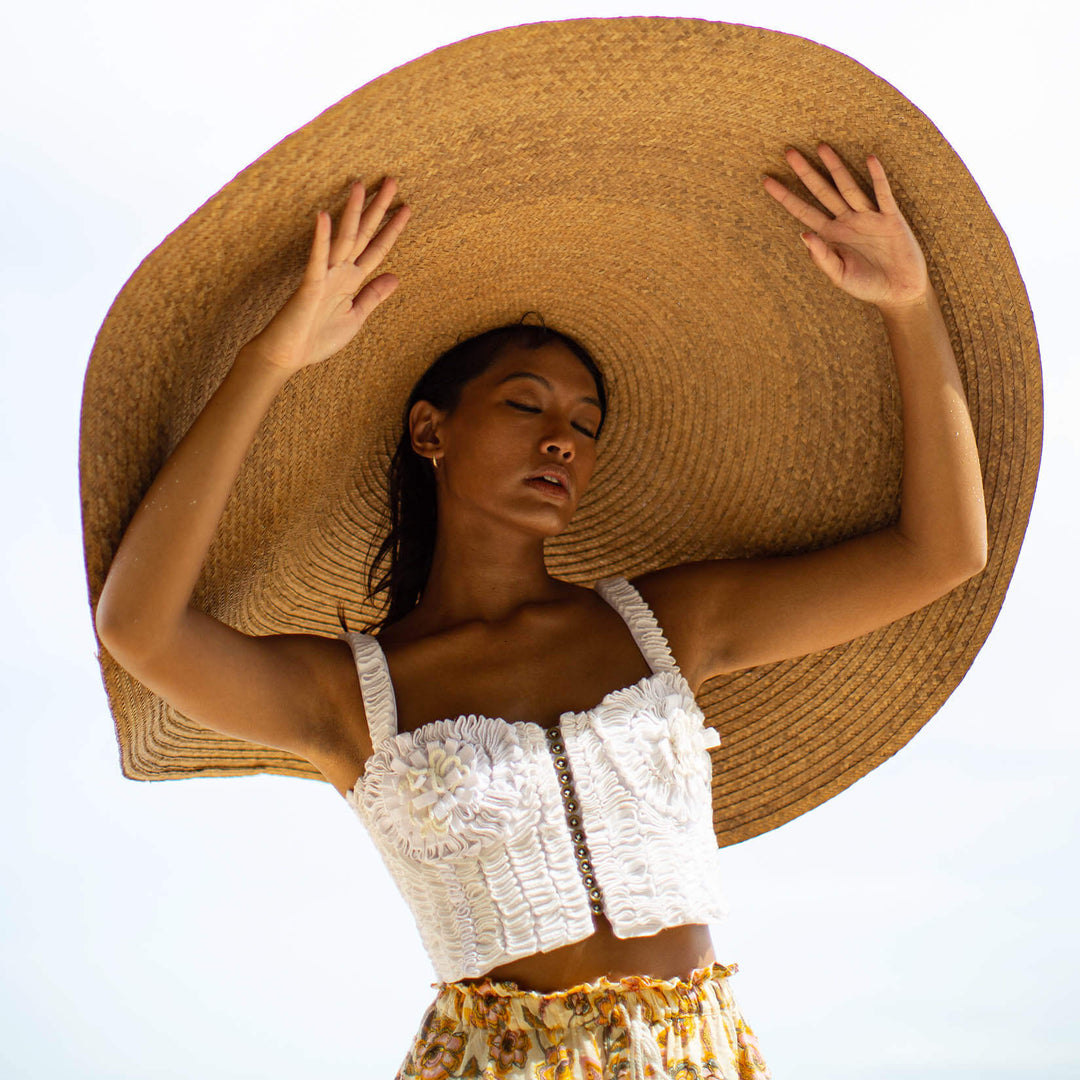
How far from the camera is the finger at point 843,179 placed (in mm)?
1370

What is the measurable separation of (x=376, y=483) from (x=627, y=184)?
54 cm

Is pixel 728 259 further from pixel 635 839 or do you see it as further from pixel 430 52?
pixel 635 839

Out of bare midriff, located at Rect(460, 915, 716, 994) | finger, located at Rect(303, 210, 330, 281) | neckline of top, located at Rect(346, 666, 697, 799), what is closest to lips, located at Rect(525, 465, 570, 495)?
neckline of top, located at Rect(346, 666, 697, 799)

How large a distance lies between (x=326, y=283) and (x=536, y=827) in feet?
1.82

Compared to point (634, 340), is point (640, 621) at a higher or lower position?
lower

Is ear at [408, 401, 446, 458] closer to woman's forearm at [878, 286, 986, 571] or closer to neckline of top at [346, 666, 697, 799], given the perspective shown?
neckline of top at [346, 666, 697, 799]

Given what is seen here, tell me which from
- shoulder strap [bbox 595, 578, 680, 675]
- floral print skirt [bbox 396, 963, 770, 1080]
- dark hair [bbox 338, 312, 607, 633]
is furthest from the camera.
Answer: dark hair [bbox 338, 312, 607, 633]

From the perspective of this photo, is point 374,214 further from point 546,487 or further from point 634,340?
point 634,340

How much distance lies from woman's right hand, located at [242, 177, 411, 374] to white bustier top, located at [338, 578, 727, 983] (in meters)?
0.36

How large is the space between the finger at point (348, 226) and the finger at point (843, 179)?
0.46 meters

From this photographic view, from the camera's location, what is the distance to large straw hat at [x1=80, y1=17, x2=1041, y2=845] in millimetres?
1306

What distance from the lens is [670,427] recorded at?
1.74 metres

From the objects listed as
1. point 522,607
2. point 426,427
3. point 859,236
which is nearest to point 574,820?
point 522,607

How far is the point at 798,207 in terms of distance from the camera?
1.41 m
